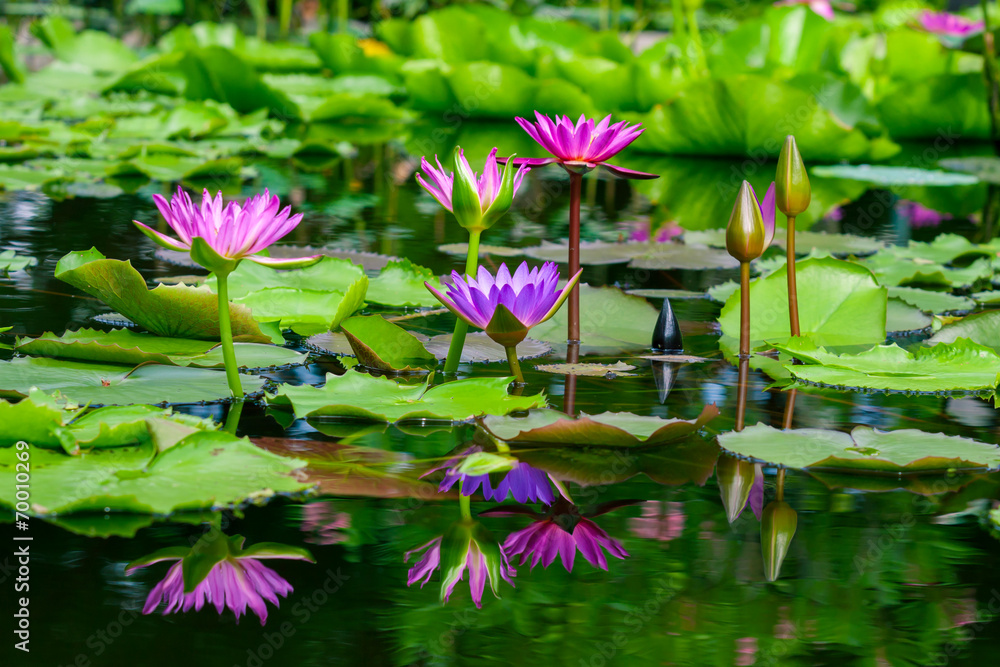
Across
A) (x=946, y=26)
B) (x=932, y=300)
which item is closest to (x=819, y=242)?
(x=932, y=300)

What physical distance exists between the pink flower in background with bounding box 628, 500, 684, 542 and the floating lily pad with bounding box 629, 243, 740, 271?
1.31m

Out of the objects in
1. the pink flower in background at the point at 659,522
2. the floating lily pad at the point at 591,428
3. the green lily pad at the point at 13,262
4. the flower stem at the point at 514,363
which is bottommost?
the pink flower in background at the point at 659,522

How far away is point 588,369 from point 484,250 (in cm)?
94

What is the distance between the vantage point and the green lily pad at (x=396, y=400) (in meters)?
1.25

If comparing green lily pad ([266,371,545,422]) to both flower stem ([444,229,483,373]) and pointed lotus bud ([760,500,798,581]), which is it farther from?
pointed lotus bud ([760,500,798,581])

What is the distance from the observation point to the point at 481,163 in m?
3.85

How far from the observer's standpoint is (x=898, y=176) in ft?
12.4

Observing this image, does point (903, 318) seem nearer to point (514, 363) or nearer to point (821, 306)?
point (821, 306)

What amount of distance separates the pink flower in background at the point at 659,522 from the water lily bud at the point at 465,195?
486 mm

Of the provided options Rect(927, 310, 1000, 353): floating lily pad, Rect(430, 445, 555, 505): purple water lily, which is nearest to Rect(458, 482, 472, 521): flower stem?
Rect(430, 445, 555, 505): purple water lily

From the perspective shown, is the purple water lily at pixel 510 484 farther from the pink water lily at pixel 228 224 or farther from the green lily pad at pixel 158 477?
the pink water lily at pixel 228 224

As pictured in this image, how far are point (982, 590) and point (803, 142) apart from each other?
10.7 feet

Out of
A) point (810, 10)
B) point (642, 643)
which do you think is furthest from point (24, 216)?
point (810, 10)

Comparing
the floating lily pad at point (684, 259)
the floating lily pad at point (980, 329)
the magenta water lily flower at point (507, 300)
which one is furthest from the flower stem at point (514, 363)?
the floating lily pad at point (684, 259)
